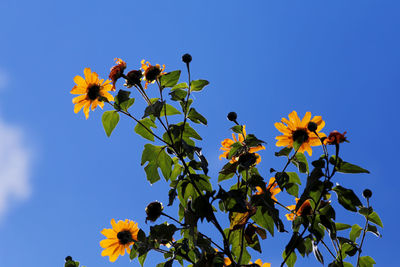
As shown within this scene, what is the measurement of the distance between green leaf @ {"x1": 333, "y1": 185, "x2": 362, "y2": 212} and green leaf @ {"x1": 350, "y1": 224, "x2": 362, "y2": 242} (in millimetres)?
489

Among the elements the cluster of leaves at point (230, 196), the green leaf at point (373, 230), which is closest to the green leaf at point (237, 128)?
the cluster of leaves at point (230, 196)

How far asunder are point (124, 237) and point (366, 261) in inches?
65.8

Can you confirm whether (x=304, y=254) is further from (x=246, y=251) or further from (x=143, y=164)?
(x=143, y=164)

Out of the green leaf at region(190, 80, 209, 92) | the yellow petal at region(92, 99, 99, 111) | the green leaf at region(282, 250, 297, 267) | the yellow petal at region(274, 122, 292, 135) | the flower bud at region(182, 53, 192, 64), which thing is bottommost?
the green leaf at region(282, 250, 297, 267)

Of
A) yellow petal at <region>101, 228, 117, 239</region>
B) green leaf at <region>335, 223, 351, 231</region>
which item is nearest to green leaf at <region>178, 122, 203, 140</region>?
yellow petal at <region>101, 228, 117, 239</region>

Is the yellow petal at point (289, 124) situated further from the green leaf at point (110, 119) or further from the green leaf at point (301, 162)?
the green leaf at point (110, 119)

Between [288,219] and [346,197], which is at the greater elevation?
[288,219]

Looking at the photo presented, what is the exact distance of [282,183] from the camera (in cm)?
263

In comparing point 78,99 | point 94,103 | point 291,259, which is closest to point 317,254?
point 291,259

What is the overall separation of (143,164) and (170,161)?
0.58 feet

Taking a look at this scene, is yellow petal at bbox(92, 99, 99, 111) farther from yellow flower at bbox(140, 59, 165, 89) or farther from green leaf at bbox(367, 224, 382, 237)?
green leaf at bbox(367, 224, 382, 237)

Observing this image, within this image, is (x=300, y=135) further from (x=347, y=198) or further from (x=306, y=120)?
(x=347, y=198)

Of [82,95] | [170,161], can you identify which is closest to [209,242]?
[170,161]

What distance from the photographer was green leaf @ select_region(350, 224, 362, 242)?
2789 mm
